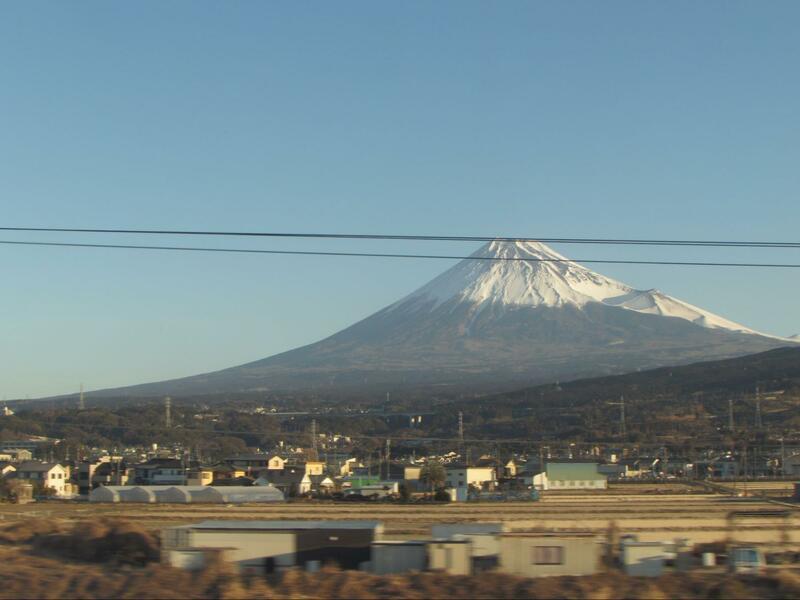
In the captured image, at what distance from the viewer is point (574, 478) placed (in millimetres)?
32469

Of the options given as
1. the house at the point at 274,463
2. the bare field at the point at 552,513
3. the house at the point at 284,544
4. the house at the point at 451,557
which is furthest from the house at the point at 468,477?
the house at the point at 451,557

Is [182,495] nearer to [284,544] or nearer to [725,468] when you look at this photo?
[284,544]

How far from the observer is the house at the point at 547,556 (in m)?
10.6

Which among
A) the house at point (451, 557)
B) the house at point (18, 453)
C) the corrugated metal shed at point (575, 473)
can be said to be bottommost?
the corrugated metal shed at point (575, 473)

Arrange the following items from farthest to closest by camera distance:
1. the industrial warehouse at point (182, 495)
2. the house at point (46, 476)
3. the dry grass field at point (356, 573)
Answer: the house at point (46, 476) → the industrial warehouse at point (182, 495) → the dry grass field at point (356, 573)

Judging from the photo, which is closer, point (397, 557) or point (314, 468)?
point (397, 557)

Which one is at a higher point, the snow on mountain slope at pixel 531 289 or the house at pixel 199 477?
the snow on mountain slope at pixel 531 289

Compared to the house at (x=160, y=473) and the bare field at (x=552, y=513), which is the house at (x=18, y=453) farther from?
the bare field at (x=552, y=513)

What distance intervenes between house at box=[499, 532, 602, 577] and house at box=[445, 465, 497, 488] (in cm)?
2266

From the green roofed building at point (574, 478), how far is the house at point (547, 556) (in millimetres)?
21497

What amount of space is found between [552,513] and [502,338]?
3967 inches

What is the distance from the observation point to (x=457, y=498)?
28.2 m

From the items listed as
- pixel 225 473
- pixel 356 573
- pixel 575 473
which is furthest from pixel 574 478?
pixel 356 573

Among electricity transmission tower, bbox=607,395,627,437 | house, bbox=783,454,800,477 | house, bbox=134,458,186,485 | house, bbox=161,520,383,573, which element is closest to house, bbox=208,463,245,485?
house, bbox=134,458,186,485
